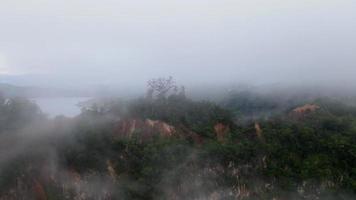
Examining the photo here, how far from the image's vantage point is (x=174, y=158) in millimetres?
26547

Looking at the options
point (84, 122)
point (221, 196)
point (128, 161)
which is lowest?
point (221, 196)

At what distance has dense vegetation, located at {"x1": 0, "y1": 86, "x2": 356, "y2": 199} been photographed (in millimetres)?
24828

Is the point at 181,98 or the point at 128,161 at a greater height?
the point at 181,98

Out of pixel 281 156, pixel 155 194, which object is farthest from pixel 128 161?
pixel 281 156

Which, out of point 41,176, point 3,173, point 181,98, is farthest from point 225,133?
point 3,173

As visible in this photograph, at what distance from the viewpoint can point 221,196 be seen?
24703 millimetres

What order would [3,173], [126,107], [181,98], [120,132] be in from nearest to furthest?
[3,173] < [120,132] < [126,107] < [181,98]

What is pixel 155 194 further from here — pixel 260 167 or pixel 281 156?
pixel 281 156

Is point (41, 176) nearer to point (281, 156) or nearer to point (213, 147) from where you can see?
point (213, 147)

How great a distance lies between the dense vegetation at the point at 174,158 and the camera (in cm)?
2483

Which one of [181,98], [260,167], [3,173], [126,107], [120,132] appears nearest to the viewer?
[3,173]

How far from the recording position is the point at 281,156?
2784 cm

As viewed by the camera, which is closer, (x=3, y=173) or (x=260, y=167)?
(x=3, y=173)

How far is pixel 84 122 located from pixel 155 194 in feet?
27.4
